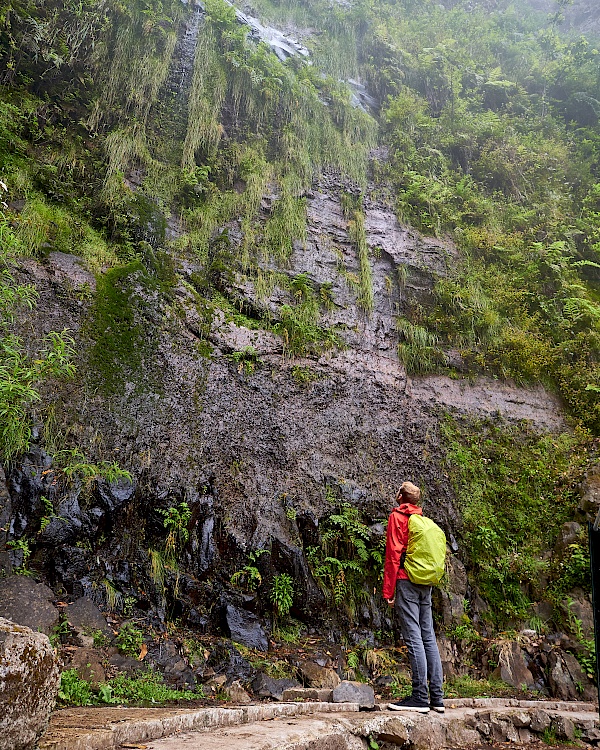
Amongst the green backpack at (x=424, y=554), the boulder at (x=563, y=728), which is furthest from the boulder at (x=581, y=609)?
the green backpack at (x=424, y=554)

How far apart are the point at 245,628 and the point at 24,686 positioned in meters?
3.66

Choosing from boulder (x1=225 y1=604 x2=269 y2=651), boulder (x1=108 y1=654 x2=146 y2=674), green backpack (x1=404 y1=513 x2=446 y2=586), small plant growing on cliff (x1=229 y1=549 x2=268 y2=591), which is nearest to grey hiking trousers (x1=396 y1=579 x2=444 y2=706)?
green backpack (x1=404 y1=513 x2=446 y2=586)

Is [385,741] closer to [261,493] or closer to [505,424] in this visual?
[261,493]

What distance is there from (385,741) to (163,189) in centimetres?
851

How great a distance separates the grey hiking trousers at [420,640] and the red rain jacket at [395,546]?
0.24 ft

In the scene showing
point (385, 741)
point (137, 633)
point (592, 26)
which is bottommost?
point (137, 633)

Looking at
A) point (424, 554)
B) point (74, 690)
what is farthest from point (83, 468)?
point (424, 554)

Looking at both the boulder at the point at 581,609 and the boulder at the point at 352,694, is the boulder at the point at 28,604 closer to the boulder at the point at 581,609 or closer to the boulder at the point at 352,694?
the boulder at the point at 352,694

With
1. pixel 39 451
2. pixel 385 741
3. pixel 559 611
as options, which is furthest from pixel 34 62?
pixel 559 611

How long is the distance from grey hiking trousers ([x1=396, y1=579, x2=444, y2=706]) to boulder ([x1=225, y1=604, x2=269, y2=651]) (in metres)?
1.85

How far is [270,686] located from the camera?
426 cm

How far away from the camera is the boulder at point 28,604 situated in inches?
150

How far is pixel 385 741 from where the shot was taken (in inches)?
110

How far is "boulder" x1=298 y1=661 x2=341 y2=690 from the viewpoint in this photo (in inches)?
178
